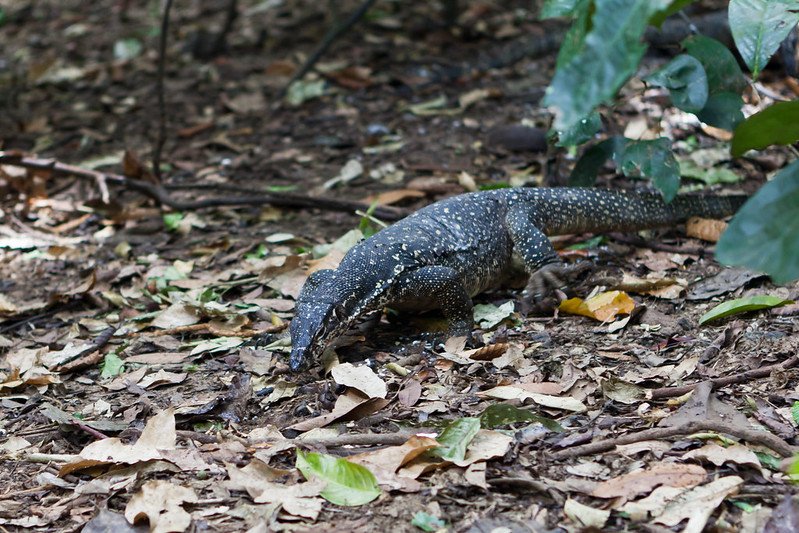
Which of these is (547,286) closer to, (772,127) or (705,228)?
(705,228)

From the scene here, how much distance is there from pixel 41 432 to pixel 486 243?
321 centimetres

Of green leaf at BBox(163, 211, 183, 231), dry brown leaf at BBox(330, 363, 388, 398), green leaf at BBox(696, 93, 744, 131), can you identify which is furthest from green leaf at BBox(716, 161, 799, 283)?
green leaf at BBox(163, 211, 183, 231)

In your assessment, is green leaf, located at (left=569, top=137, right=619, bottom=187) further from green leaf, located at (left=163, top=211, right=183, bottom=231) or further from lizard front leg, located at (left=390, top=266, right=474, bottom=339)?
green leaf, located at (left=163, top=211, right=183, bottom=231)

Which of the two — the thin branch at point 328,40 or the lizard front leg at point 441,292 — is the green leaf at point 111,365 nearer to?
the lizard front leg at point 441,292

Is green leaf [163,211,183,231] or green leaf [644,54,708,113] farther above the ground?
green leaf [644,54,708,113]

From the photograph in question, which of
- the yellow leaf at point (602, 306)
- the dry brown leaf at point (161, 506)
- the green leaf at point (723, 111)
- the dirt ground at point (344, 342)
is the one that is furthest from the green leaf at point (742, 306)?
the dry brown leaf at point (161, 506)

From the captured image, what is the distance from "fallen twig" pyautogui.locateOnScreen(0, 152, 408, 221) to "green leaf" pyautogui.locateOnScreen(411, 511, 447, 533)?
3.95 meters

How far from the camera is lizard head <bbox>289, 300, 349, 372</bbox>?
17.6 ft

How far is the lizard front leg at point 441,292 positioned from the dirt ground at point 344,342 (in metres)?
0.24

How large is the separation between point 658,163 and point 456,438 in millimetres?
2974

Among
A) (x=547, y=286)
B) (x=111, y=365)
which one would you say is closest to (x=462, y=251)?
(x=547, y=286)

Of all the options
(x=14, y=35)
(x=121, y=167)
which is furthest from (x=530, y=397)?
(x=14, y=35)

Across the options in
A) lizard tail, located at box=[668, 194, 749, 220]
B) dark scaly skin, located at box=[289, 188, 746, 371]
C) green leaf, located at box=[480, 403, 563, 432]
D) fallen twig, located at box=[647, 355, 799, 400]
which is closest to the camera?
green leaf, located at box=[480, 403, 563, 432]

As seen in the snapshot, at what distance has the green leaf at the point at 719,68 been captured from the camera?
5984mm
